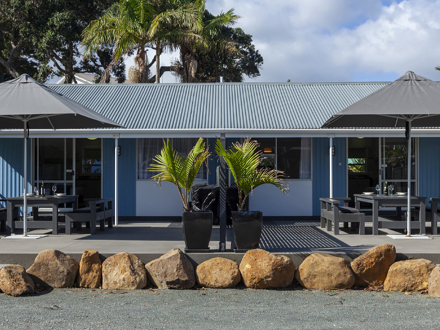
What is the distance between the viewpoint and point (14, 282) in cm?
573

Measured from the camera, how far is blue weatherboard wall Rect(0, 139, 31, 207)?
12.2m

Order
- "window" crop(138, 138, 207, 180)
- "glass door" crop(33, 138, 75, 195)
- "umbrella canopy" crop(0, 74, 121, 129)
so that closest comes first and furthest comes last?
"umbrella canopy" crop(0, 74, 121, 129)
"window" crop(138, 138, 207, 180)
"glass door" crop(33, 138, 75, 195)

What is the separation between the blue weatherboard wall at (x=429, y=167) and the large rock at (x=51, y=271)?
8.90 metres

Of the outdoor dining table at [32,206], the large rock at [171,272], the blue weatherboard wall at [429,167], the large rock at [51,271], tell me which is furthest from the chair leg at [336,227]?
the outdoor dining table at [32,206]

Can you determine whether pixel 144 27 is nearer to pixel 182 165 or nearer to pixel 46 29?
pixel 46 29

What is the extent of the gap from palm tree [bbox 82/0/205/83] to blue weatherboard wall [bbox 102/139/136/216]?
9705mm

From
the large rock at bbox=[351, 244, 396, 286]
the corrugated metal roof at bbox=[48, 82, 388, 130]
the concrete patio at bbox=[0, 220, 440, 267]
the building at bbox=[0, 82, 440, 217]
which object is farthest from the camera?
the building at bbox=[0, 82, 440, 217]

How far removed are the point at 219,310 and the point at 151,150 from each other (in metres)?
7.50

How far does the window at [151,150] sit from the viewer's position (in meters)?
12.2

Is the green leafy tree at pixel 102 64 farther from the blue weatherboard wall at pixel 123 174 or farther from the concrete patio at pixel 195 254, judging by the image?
the concrete patio at pixel 195 254

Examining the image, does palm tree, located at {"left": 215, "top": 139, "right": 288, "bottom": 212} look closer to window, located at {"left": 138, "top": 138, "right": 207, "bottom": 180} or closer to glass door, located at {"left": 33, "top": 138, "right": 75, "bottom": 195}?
window, located at {"left": 138, "top": 138, "right": 207, "bottom": 180}

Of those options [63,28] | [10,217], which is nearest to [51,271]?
[10,217]

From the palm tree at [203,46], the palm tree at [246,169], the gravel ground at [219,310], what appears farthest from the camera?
the palm tree at [203,46]

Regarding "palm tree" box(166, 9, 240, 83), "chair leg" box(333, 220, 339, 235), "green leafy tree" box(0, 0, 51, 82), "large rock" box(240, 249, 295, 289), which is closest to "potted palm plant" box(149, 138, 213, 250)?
"large rock" box(240, 249, 295, 289)
